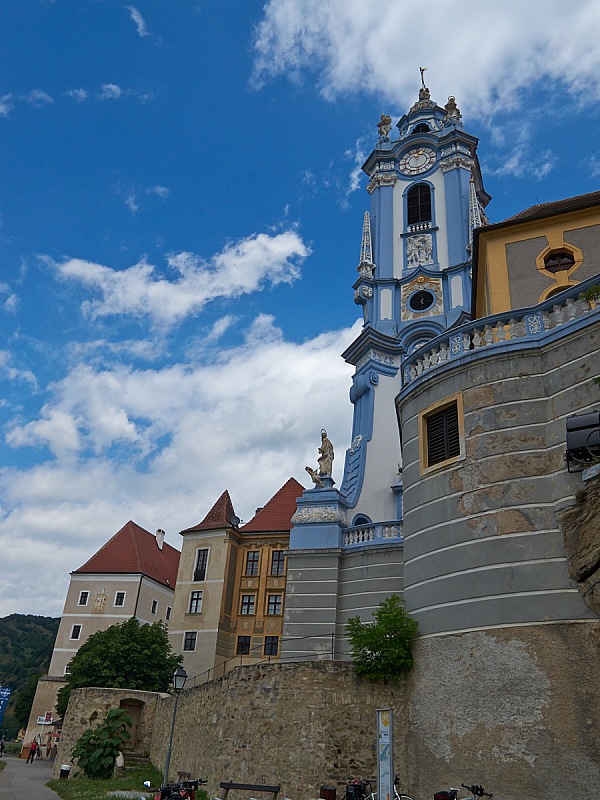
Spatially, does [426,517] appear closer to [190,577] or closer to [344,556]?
[344,556]

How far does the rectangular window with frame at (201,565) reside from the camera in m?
37.1

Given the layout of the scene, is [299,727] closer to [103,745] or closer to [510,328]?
[510,328]

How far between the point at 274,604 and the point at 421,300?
55.0 ft

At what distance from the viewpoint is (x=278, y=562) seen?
36.4 m

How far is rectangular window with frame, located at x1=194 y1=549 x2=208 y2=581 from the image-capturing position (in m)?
37.1

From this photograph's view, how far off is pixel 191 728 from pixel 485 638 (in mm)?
11294

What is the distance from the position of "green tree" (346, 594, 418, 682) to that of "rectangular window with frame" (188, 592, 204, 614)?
22.8 meters

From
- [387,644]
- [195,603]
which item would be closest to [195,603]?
[195,603]

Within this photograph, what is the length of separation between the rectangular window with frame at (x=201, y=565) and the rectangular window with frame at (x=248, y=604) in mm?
2432

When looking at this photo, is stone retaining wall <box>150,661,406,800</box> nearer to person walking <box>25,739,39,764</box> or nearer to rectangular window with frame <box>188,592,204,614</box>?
rectangular window with frame <box>188,592,204,614</box>

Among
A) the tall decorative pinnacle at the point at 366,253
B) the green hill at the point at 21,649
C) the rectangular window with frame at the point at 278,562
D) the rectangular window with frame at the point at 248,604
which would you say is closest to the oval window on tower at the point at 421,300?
the tall decorative pinnacle at the point at 366,253

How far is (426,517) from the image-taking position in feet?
46.8

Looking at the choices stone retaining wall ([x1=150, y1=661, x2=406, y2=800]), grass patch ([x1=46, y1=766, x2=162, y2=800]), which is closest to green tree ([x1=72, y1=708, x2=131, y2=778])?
grass patch ([x1=46, y1=766, x2=162, y2=800])

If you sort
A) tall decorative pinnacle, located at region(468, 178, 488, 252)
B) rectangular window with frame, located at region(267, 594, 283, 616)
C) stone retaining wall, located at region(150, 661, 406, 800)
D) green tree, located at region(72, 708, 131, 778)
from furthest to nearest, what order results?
rectangular window with frame, located at region(267, 594, 283, 616) → tall decorative pinnacle, located at region(468, 178, 488, 252) → green tree, located at region(72, 708, 131, 778) → stone retaining wall, located at region(150, 661, 406, 800)
